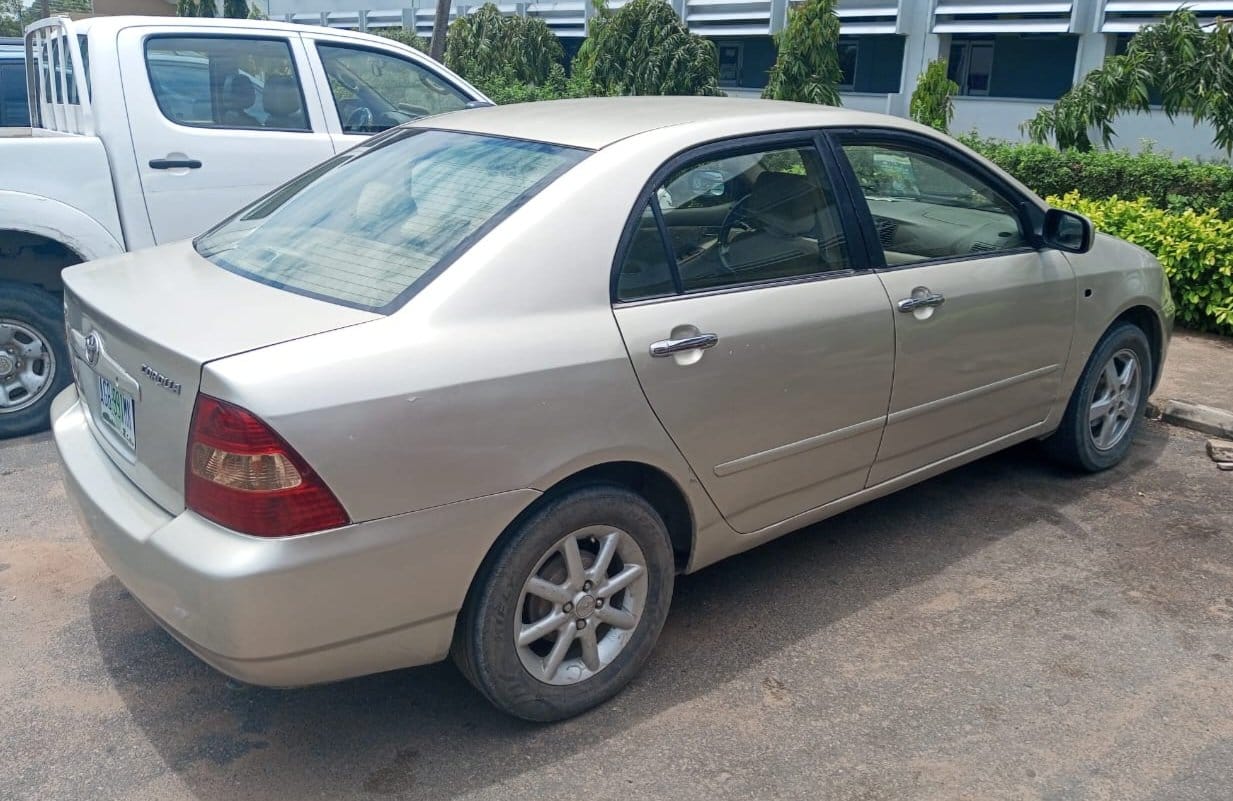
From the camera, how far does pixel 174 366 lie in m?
2.70

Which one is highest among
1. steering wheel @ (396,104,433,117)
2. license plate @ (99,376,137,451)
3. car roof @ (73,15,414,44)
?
car roof @ (73,15,414,44)

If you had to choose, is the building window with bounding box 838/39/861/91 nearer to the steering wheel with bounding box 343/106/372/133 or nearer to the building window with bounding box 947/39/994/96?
the building window with bounding box 947/39/994/96

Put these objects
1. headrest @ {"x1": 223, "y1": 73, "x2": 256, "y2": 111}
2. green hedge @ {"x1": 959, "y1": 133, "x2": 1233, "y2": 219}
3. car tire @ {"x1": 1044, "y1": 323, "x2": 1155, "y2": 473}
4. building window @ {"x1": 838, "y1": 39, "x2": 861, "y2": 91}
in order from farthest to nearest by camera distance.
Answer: building window @ {"x1": 838, "y1": 39, "x2": 861, "y2": 91} → green hedge @ {"x1": 959, "y1": 133, "x2": 1233, "y2": 219} → headrest @ {"x1": 223, "y1": 73, "x2": 256, "y2": 111} → car tire @ {"x1": 1044, "y1": 323, "x2": 1155, "y2": 473}

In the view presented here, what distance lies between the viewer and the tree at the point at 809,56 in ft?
38.8

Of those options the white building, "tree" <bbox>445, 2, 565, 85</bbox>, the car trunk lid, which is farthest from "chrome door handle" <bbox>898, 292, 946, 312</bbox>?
"tree" <bbox>445, 2, 565, 85</bbox>

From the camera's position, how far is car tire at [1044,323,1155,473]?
4785mm

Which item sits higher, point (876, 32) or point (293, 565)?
point (876, 32)

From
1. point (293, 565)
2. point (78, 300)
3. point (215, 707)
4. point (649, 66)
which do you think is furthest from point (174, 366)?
point (649, 66)

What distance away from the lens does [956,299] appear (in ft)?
13.0

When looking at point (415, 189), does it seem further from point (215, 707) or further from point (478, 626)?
point (215, 707)

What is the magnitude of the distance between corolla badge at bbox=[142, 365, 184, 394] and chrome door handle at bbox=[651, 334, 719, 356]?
4.08 ft

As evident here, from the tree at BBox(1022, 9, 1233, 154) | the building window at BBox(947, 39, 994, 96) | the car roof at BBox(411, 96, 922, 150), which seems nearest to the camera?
the car roof at BBox(411, 96, 922, 150)

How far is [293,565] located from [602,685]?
1069 millimetres

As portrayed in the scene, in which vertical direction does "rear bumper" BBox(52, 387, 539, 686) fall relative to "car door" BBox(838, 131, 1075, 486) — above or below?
below
